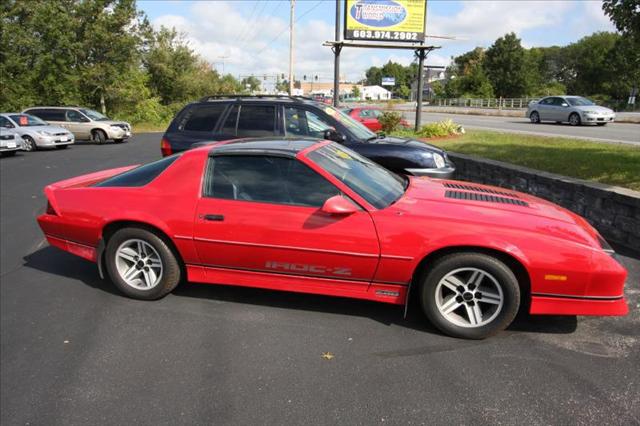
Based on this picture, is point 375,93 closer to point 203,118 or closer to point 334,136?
point 203,118

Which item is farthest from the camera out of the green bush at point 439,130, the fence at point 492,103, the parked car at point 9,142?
the fence at point 492,103

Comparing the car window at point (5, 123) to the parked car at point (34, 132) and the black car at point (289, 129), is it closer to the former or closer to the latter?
the parked car at point (34, 132)

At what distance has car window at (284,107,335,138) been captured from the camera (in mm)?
6793

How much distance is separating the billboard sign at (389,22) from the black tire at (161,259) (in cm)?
1465

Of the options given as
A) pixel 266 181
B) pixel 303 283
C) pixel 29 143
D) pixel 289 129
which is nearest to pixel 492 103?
pixel 29 143

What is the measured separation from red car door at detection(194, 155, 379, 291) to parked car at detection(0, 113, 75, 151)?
17.3m

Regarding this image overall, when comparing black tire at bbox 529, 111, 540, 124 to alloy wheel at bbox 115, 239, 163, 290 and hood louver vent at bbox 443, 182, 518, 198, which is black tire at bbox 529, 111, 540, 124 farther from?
alloy wheel at bbox 115, 239, 163, 290

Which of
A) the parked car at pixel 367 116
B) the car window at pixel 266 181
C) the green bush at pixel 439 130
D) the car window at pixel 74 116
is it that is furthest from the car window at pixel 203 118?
the car window at pixel 74 116

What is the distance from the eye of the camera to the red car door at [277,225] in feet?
11.7

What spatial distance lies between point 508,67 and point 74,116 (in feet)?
211

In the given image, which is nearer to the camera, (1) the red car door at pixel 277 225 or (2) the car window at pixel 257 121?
(1) the red car door at pixel 277 225

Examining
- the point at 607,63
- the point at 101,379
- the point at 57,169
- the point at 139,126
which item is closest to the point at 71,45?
the point at 139,126

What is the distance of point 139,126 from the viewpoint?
1373 inches

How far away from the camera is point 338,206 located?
137 inches
